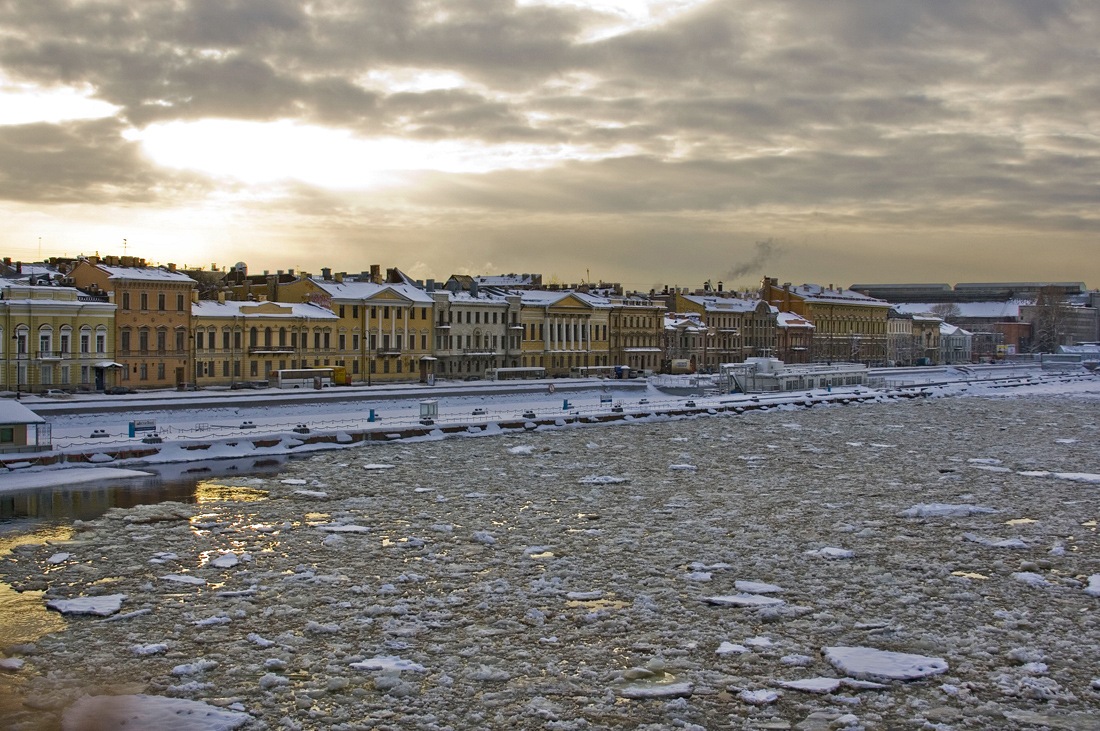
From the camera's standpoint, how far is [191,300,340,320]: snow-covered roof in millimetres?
72375

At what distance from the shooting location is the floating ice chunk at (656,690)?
14.8m

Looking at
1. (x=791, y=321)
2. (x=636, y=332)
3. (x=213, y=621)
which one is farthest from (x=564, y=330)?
(x=213, y=621)

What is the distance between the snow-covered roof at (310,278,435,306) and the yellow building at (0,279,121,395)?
19.1 meters

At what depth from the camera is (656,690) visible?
49.1ft

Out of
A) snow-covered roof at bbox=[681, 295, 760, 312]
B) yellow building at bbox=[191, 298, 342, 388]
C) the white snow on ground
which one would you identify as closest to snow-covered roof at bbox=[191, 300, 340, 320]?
yellow building at bbox=[191, 298, 342, 388]

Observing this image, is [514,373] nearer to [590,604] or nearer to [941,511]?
[941,511]

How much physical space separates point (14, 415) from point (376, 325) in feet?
150

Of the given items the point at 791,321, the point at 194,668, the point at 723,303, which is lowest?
the point at 194,668

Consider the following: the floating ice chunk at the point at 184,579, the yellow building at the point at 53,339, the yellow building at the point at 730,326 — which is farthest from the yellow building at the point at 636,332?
the floating ice chunk at the point at 184,579

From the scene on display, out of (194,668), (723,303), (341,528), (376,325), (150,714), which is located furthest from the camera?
(723,303)

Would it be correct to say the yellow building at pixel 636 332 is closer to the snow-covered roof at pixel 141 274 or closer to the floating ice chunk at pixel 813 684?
the snow-covered roof at pixel 141 274

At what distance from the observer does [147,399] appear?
5738 cm

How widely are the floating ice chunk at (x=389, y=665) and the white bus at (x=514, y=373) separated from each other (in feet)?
235

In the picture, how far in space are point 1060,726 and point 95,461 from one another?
114 feet
